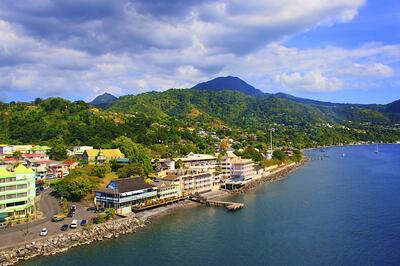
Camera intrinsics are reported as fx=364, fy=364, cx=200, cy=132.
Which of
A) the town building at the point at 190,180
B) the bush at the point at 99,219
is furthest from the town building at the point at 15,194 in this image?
the town building at the point at 190,180

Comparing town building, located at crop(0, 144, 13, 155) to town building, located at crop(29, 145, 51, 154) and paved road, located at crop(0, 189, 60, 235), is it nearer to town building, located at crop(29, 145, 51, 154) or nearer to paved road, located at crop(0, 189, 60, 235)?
town building, located at crop(29, 145, 51, 154)

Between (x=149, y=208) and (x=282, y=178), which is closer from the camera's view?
(x=149, y=208)

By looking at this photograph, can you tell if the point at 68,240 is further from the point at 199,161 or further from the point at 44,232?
the point at 199,161

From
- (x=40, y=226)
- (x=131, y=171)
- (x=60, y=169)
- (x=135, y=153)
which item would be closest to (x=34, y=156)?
(x=60, y=169)

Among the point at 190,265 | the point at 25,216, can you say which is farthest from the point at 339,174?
the point at 25,216

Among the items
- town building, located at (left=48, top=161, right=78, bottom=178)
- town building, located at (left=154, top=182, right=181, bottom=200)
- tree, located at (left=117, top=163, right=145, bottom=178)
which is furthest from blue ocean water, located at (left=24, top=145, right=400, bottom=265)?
town building, located at (left=48, top=161, right=78, bottom=178)

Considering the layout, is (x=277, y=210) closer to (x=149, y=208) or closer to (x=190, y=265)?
(x=149, y=208)
